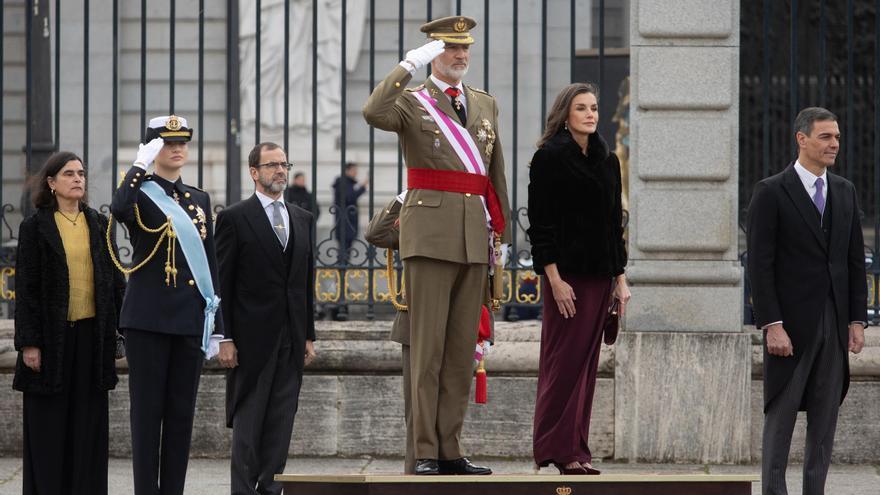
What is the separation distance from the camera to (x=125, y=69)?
1733 centimetres

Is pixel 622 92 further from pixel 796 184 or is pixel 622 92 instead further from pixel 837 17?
pixel 837 17

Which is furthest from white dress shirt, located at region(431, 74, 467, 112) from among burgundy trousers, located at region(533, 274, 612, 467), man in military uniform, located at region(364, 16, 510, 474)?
burgundy trousers, located at region(533, 274, 612, 467)

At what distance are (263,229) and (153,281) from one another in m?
0.64

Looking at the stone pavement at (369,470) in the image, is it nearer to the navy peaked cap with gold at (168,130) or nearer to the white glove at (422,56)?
the navy peaked cap with gold at (168,130)

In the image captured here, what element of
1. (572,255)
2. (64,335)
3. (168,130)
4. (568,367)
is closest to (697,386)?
(568,367)

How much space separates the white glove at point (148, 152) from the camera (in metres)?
6.76

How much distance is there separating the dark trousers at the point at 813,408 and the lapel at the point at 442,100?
177cm

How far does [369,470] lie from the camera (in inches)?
339

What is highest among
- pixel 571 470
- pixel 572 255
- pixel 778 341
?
pixel 572 255

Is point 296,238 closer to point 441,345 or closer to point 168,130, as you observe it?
point 168,130

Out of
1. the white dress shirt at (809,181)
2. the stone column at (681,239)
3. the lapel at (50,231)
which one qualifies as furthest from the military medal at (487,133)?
the stone column at (681,239)

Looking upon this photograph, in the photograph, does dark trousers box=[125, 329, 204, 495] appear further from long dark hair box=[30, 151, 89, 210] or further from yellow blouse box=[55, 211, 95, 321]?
long dark hair box=[30, 151, 89, 210]

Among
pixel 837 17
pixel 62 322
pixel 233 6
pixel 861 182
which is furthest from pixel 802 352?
pixel 837 17

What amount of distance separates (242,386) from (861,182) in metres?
6.17
